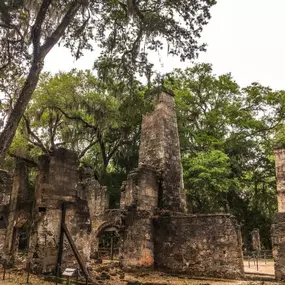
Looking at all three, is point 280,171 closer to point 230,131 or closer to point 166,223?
point 166,223

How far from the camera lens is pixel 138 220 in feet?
48.2

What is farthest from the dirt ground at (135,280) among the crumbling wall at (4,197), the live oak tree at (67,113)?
the live oak tree at (67,113)

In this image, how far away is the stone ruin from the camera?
1122 cm

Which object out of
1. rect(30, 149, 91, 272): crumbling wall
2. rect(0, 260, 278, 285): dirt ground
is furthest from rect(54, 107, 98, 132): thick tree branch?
rect(0, 260, 278, 285): dirt ground

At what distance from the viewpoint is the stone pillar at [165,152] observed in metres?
16.2

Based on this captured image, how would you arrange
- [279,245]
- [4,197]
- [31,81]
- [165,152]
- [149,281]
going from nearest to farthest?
[31,81]
[149,281]
[279,245]
[4,197]
[165,152]

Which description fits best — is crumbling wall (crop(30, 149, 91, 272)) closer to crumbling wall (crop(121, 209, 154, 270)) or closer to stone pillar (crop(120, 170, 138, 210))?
crumbling wall (crop(121, 209, 154, 270))

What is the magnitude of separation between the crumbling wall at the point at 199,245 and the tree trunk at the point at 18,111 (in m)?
8.60

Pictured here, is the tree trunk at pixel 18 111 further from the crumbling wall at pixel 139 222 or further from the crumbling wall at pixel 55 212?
the crumbling wall at pixel 139 222

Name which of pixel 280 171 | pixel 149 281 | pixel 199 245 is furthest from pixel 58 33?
pixel 280 171

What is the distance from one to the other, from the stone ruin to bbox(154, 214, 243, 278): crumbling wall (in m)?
0.04

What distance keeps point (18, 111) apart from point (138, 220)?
8.30 m

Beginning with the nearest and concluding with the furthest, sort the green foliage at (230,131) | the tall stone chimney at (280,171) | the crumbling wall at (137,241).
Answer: the crumbling wall at (137,241) → the tall stone chimney at (280,171) → the green foliage at (230,131)

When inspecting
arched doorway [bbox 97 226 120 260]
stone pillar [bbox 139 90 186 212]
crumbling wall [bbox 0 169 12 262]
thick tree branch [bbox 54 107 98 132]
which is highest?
thick tree branch [bbox 54 107 98 132]
